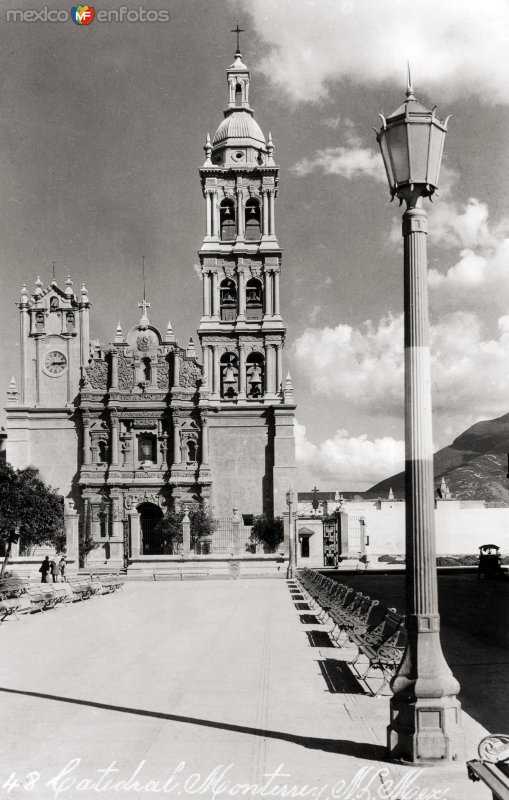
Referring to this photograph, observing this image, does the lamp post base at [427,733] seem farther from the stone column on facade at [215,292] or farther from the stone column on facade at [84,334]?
the stone column on facade at [215,292]

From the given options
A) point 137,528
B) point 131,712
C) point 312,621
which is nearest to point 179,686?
point 131,712

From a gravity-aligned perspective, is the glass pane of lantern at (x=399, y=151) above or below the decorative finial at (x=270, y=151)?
below

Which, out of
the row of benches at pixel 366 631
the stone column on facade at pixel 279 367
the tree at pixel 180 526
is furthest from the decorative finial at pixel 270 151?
the row of benches at pixel 366 631

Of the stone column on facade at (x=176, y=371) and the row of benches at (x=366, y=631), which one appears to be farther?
the stone column on facade at (x=176, y=371)

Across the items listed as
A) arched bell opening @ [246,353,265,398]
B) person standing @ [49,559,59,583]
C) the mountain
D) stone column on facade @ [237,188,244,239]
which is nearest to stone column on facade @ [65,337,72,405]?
arched bell opening @ [246,353,265,398]

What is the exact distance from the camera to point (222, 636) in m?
14.2

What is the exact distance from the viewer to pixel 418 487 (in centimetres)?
652

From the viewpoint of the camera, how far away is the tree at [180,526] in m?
47.1

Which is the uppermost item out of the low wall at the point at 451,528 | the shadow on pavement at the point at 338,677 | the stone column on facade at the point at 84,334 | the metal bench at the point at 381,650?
the stone column on facade at the point at 84,334

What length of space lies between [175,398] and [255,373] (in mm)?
5062

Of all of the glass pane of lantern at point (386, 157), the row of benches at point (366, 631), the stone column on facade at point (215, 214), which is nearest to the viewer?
the glass pane of lantern at point (386, 157)

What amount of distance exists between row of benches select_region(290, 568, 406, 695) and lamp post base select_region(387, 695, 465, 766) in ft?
9.38

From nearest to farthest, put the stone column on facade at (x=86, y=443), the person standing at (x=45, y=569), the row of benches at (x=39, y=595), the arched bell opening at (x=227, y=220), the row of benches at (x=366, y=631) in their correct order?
1. the row of benches at (x=366, y=631)
2. the row of benches at (x=39, y=595)
3. the person standing at (x=45, y=569)
4. the stone column on facade at (x=86, y=443)
5. the arched bell opening at (x=227, y=220)

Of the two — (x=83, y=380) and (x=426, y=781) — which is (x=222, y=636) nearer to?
(x=426, y=781)
